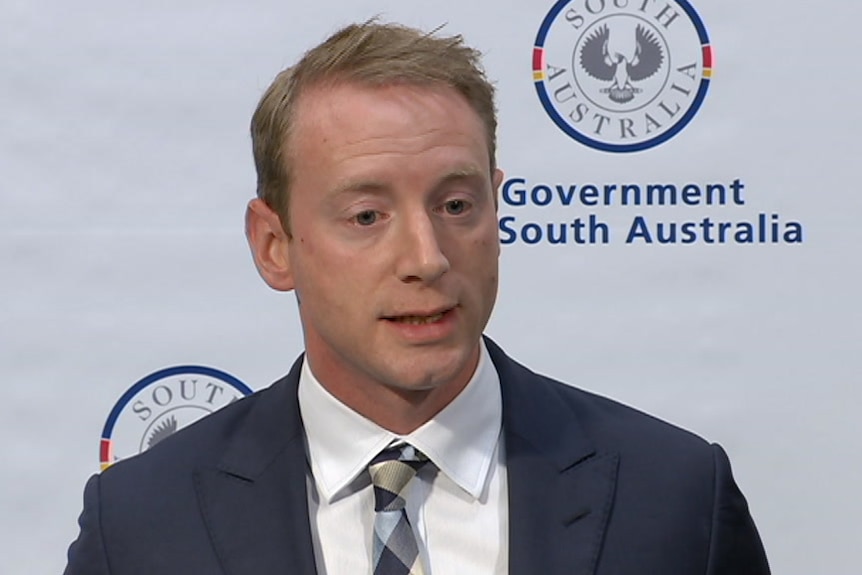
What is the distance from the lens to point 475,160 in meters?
1.29

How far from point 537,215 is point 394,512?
80cm

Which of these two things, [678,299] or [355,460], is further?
[678,299]

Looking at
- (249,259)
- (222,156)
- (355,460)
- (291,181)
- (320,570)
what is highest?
(222,156)

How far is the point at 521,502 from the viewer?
133 cm

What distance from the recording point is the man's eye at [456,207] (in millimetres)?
1269

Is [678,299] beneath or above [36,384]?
above

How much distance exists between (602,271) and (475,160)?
0.77 m

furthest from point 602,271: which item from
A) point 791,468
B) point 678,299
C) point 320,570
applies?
point 320,570

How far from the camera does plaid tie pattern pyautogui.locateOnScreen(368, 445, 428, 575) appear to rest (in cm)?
130

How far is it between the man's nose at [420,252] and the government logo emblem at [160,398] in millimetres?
851

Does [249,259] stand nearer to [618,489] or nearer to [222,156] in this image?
[222,156]

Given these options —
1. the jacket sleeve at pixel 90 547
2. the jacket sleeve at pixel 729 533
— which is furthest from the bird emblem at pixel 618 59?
the jacket sleeve at pixel 90 547

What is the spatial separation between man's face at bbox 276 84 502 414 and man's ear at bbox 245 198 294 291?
9 cm

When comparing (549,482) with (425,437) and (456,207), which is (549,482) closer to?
(425,437)
